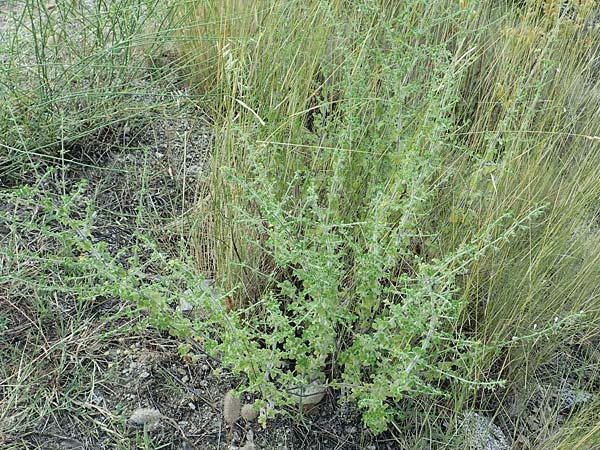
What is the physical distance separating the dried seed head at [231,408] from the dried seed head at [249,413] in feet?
0.05

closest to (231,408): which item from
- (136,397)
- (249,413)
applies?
(249,413)

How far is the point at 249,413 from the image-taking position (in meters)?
1.48

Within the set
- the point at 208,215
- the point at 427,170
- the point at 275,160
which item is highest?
the point at 427,170

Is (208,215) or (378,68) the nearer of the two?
(208,215)

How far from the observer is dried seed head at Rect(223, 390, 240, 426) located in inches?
57.9

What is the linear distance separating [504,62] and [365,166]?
0.87 meters

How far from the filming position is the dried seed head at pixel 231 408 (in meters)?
1.47

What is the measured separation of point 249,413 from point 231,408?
4cm

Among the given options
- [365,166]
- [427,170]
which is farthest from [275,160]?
[427,170]

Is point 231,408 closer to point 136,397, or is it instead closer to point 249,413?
point 249,413

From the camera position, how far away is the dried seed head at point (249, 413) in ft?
4.84

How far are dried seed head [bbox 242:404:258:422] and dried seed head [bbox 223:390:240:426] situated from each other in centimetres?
1

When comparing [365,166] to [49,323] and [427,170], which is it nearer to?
[427,170]

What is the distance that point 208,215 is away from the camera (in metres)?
1.78
